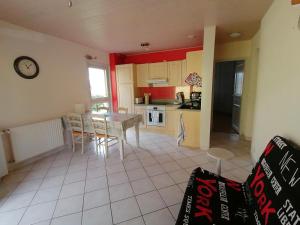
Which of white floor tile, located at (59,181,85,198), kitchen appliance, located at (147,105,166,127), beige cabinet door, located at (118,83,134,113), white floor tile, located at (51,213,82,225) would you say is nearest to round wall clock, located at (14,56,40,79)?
white floor tile, located at (59,181,85,198)

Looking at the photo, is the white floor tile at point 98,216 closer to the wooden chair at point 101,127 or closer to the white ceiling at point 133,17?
the wooden chair at point 101,127

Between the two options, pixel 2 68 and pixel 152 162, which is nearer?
pixel 2 68

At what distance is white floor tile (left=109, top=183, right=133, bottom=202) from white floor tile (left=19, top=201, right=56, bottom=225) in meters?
0.70

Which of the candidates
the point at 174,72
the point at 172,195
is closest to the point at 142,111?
the point at 174,72

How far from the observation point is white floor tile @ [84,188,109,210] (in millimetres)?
1930

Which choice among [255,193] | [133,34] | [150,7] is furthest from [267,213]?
[133,34]

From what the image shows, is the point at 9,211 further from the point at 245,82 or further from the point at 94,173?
the point at 245,82

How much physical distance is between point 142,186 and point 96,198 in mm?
628

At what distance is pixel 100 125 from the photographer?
3.10 m

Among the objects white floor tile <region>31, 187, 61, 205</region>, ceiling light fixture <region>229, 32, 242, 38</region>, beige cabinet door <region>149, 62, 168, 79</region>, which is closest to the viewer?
white floor tile <region>31, 187, 61, 205</region>

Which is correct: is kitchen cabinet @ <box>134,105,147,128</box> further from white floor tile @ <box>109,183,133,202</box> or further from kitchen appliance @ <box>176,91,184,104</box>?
white floor tile @ <box>109,183,133,202</box>

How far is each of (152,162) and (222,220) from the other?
1818 mm

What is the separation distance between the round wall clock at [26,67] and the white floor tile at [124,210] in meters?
2.77

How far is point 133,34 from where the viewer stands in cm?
329
